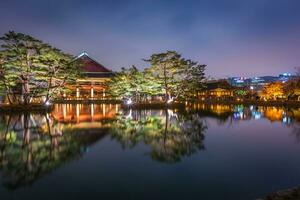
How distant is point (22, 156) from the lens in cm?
884

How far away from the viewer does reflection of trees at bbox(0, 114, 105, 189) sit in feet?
23.4

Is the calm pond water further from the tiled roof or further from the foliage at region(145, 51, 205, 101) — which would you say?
the tiled roof

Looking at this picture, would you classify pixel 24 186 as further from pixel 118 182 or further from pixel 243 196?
pixel 243 196

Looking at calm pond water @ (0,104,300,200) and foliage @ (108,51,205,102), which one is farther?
foliage @ (108,51,205,102)

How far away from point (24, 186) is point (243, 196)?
184 inches

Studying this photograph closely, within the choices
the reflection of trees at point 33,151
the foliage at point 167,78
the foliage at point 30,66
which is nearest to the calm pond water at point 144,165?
the reflection of trees at point 33,151

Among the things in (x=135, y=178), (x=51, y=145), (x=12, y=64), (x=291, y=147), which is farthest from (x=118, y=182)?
(x=12, y=64)

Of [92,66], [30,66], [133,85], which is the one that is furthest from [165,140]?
[92,66]

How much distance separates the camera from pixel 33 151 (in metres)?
9.52

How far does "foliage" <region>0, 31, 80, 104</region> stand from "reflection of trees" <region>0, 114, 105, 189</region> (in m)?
12.5

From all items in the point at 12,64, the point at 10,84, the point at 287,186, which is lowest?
the point at 287,186

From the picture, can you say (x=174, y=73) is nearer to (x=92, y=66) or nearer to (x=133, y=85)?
(x=133, y=85)

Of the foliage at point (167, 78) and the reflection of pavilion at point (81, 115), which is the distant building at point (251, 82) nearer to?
the foliage at point (167, 78)

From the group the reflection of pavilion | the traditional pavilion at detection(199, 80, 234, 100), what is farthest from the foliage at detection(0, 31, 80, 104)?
the traditional pavilion at detection(199, 80, 234, 100)
